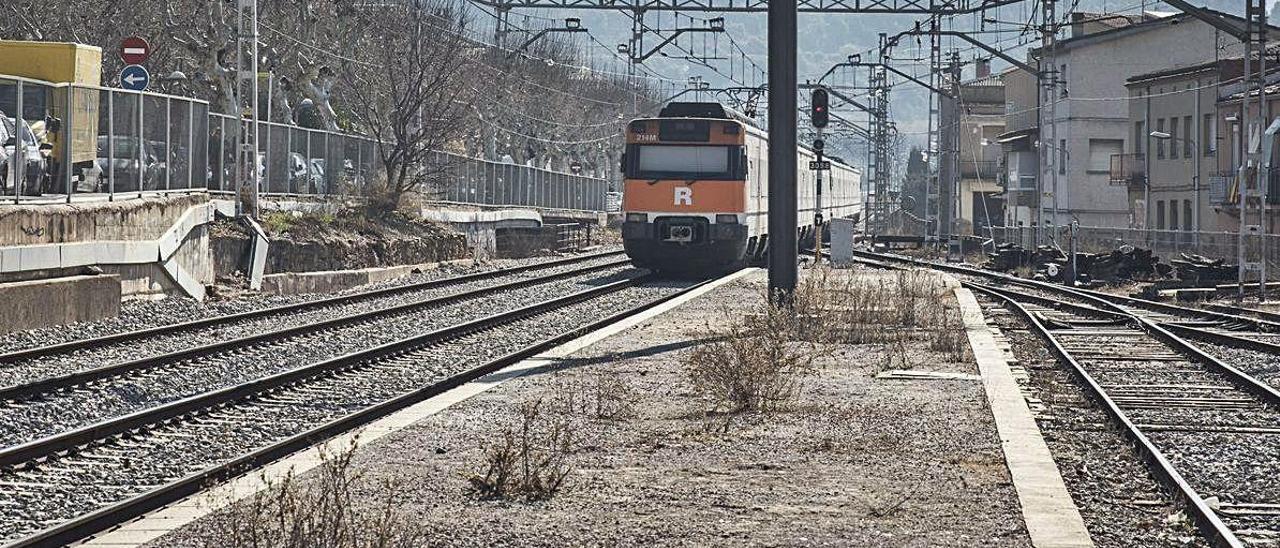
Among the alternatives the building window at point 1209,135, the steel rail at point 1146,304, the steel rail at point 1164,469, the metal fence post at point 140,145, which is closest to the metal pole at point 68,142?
the metal fence post at point 140,145

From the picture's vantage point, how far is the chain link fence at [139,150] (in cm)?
2417

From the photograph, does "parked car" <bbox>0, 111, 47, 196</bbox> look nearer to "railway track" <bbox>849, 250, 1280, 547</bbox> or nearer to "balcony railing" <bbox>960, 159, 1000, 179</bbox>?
"railway track" <bbox>849, 250, 1280, 547</bbox>

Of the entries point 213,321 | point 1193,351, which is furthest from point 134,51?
point 1193,351

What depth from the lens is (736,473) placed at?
11.1 meters

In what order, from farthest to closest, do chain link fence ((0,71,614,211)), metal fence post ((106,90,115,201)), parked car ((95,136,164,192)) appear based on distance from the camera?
parked car ((95,136,164,192)), metal fence post ((106,90,115,201)), chain link fence ((0,71,614,211))

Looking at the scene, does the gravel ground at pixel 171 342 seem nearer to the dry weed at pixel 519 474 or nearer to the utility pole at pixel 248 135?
the utility pole at pixel 248 135

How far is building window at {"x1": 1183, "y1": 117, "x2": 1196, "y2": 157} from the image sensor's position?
6500 cm

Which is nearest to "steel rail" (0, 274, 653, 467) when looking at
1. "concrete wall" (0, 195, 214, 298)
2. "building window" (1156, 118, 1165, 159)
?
"concrete wall" (0, 195, 214, 298)

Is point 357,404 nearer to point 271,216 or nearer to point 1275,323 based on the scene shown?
point 1275,323

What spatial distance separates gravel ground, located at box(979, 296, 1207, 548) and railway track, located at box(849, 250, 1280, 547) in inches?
4.3

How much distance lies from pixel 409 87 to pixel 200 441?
35135mm

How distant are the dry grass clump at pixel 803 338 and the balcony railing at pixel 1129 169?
4064 cm

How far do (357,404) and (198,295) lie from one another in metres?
13.9

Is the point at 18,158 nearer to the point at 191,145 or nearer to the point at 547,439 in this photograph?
the point at 191,145
